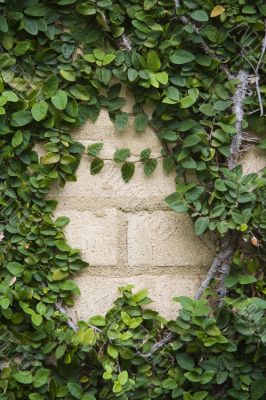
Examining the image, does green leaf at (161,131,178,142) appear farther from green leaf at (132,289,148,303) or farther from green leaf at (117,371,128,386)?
green leaf at (117,371,128,386)

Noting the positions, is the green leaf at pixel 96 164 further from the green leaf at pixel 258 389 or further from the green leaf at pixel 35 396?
the green leaf at pixel 258 389

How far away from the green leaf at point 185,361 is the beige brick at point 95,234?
335mm

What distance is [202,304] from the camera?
6.45 feet

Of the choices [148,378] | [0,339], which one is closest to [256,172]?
[148,378]

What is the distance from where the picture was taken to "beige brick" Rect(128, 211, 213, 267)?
2.05 meters

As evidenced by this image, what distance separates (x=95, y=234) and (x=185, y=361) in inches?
18.1

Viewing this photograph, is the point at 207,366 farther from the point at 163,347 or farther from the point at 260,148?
the point at 260,148

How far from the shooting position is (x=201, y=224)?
196cm

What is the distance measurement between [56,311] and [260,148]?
783mm

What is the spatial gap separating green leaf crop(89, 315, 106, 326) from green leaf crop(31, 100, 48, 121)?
0.60 meters

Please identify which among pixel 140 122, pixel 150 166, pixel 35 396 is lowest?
pixel 35 396

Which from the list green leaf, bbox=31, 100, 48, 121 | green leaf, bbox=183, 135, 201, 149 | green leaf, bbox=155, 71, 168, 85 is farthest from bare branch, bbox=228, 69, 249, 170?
green leaf, bbox=31, 100, 48, 121

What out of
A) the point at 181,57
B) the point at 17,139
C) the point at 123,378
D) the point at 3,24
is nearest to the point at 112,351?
the point at 123,378

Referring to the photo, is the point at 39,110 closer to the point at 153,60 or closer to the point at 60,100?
the point at 60,100
